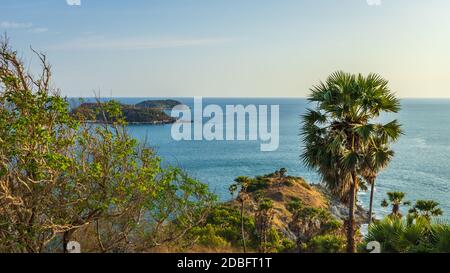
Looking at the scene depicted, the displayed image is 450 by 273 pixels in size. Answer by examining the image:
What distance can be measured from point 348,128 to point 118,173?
243 inches

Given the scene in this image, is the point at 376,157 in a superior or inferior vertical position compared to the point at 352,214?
superior

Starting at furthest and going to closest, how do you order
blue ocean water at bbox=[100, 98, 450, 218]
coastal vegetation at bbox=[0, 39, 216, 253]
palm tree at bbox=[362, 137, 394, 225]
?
blue ocean water at bbox=[100, 98, 450, 218], palm tree at bbox=[362, 137, 394, 225], coastal vegetation at bbox=[0, 39, 216, 253]

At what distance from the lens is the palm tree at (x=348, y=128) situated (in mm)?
10812

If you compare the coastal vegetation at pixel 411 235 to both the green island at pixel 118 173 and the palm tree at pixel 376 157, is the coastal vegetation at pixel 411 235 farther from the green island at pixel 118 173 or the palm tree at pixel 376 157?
the palm tree at pixel 376 157

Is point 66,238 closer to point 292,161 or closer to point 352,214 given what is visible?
point 352,214

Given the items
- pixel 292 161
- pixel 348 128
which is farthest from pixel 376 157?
pixel 292 161

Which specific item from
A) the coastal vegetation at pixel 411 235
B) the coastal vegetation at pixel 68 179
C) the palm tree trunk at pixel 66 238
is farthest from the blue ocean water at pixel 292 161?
the coastal vegetation at pixel 411 235

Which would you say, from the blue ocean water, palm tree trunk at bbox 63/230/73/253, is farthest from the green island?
the blue ocean water

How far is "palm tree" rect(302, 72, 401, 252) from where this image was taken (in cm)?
1081

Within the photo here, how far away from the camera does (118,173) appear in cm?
809

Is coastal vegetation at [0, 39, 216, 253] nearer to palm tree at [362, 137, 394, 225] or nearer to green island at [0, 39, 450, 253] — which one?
green island at [0, 39, 450, 253]

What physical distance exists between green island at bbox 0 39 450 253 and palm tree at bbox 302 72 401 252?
27mm

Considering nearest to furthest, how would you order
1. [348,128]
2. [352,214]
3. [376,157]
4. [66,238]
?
[66,238], [376,157], [348,128], [352,214]

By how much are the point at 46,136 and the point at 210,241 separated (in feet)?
29.3
